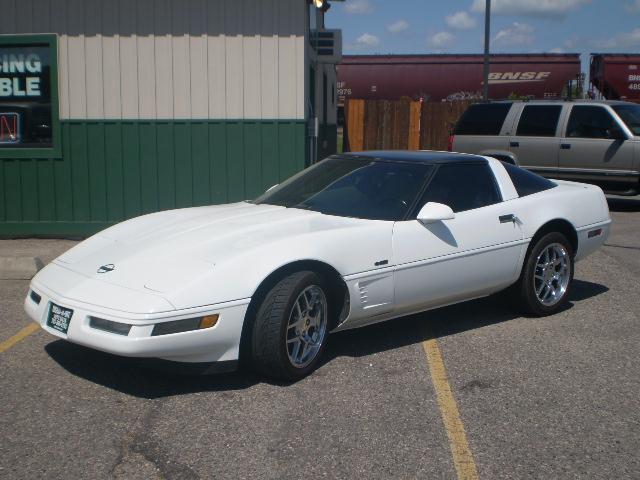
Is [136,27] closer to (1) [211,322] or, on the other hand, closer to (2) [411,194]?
(2) [411,194]

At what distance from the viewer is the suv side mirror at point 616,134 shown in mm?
13664

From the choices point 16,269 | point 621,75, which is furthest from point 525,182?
point 621,75

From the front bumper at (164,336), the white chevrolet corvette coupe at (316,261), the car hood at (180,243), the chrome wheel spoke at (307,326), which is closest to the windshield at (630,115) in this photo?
the white chevrolet corvette coupe at (316,261)

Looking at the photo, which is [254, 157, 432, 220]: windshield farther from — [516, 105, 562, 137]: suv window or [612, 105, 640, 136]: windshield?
[612, 105, 640, 136]: windshield

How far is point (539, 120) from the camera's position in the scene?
46.9 ft

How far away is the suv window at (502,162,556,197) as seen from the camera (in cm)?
656

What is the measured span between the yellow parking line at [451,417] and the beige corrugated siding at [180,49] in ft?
17.2

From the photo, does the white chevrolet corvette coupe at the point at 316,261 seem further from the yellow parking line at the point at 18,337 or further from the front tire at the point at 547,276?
the yellow parking line at the point at 18,337

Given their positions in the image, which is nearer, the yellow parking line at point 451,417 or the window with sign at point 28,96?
the yellow parking line at point 451,417

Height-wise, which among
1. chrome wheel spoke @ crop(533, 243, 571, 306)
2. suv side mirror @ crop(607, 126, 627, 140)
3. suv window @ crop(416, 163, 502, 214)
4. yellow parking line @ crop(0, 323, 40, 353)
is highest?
suv side mirror @ crop(607, 126, 627, 140)

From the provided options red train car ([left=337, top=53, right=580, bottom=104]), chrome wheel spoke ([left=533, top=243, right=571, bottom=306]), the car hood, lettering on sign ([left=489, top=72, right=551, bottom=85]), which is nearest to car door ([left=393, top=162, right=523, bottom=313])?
chrome wheel spoke ([left=533, top=243, right=571, bottom=306])

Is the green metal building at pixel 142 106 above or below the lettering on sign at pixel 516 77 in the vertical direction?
below

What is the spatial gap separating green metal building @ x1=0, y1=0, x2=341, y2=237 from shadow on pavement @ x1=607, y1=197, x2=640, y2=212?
271 inches

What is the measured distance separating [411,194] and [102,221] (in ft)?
18.6
